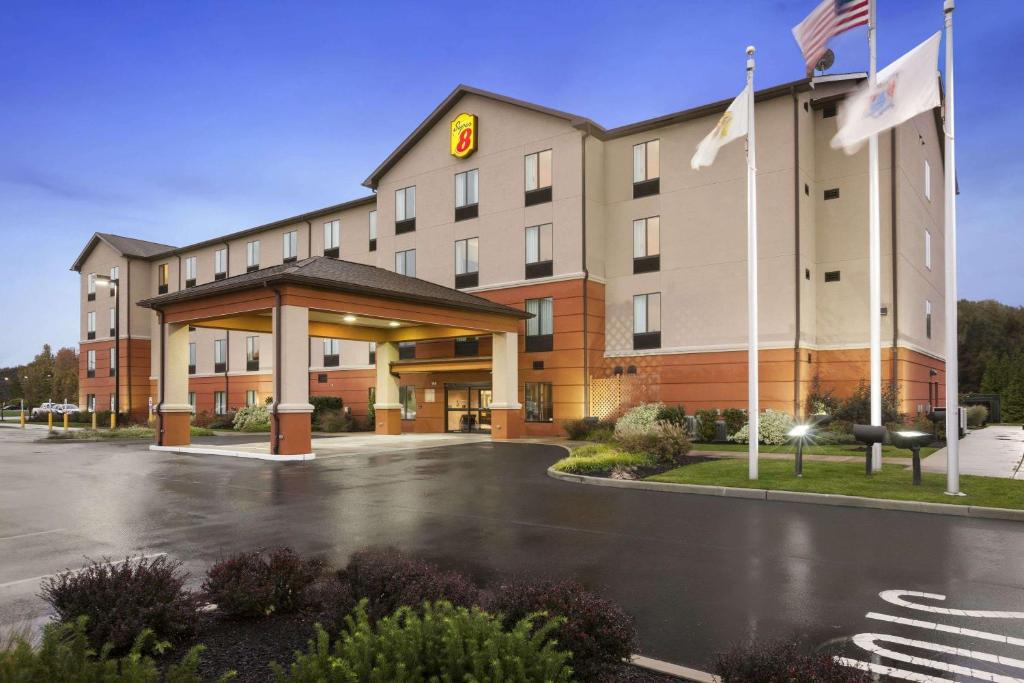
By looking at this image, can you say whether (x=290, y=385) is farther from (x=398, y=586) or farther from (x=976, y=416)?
(x=976, y=416)

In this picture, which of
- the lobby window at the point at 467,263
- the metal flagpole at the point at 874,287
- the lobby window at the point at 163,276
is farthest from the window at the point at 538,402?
the lobby window at the point at 163,276

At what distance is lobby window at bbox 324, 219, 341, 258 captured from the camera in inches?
1554

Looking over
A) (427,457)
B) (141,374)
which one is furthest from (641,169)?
(141,374)

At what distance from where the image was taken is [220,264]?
46.1 metres

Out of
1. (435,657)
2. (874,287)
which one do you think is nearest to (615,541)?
(435,657)

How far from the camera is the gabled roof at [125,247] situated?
50.9 meters

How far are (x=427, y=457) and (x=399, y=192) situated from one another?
1839 centimetres

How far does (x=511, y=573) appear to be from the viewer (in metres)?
7.16

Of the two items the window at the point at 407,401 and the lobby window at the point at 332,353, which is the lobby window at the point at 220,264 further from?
the window at the point at 407,401

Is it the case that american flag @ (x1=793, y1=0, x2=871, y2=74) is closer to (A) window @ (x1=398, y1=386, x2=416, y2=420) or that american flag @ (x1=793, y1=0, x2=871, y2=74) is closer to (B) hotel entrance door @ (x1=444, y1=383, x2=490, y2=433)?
(B) hotel entrance door @ (x1=444, y1=383, x2=490, y2=433)

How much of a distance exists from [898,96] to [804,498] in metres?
7.42

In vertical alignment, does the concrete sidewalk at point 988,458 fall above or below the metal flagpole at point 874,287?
below

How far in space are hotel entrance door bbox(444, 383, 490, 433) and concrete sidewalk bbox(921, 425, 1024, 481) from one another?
1904cm

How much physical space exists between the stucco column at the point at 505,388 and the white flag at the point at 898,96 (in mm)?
17238
